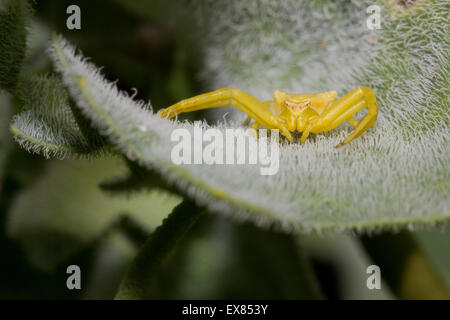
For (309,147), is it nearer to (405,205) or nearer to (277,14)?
(405,205)

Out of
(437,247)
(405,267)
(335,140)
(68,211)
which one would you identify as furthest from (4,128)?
(437,247)

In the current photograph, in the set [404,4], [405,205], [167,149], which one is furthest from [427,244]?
[167,149]

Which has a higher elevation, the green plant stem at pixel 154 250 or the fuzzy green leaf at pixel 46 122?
the fuzzy green leaf at pixel 46 122

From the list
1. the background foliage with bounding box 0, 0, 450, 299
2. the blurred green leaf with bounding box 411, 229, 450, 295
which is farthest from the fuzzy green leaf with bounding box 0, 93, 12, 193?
the blurred green leaf with bounding box 411, 229, 450, 295

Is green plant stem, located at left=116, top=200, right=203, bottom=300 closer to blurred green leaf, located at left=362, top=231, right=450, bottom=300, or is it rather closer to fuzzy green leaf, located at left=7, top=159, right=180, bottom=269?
fuzzy green leaf, located at left=7, top=159, right=180, bottom=269

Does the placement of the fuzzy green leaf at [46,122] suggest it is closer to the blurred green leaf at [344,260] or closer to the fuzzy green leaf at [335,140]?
the fuzzy green leaf at [335,140]

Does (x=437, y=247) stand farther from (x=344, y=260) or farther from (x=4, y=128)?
(x=4, y=128)

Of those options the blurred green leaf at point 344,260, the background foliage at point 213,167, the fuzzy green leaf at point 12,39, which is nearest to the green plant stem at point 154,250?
the background foliage at point 213,167
